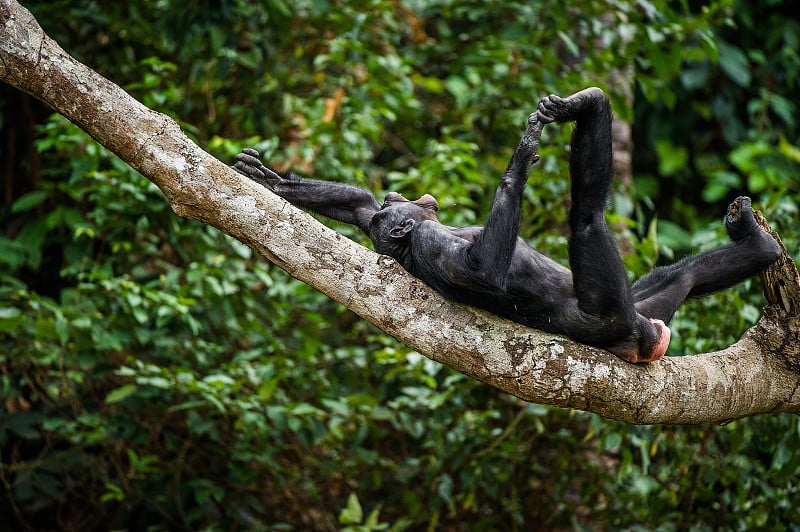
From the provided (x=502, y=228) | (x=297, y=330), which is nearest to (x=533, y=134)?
(x=502, y=228)

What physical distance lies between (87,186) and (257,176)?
7.33 feet

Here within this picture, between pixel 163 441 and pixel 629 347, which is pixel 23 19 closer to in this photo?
pixel 629 347

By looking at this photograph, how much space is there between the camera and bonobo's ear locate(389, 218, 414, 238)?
4.66 metres

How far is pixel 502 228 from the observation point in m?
4.14

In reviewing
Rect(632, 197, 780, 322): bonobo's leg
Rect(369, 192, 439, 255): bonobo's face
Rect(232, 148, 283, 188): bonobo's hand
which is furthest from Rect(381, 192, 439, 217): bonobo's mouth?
Rect(632, 197, 780, 322): bonobo's leg

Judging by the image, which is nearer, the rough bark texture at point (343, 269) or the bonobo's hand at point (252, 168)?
the rough bark texture at point (343, 269)

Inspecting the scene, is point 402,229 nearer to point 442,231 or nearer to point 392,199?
point 442,231

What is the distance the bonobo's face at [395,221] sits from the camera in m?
4.68

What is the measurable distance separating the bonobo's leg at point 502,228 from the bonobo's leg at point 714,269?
1108mm

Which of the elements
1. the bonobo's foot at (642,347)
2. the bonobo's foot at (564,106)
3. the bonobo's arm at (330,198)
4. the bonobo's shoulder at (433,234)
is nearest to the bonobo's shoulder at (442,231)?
the bonobo's shoulder at (433,234)

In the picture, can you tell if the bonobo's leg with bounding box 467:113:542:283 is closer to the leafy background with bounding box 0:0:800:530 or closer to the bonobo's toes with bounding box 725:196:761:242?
the bonobo's toes with bounding box 725:196:761:242

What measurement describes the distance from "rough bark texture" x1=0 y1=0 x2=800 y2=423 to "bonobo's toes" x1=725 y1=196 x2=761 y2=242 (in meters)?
1.04

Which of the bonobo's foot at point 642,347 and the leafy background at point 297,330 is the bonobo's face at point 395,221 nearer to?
the leafy background at point 297,330

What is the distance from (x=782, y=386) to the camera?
179 inches
